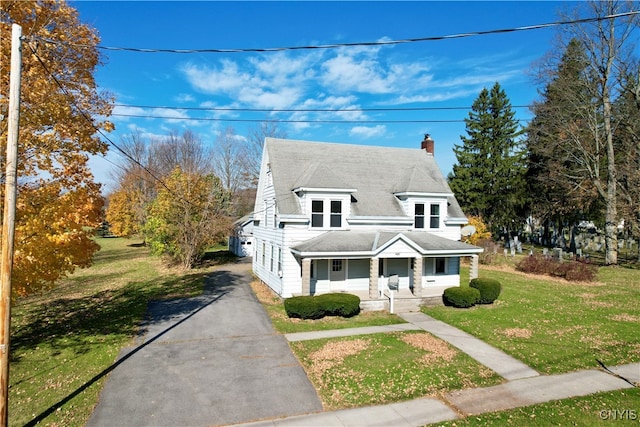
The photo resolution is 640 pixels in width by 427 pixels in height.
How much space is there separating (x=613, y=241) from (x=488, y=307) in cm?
2274

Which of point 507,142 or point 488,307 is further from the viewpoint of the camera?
point 507,142

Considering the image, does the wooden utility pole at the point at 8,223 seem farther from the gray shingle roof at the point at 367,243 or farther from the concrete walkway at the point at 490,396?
the gray shingle roof at the point at 367,243

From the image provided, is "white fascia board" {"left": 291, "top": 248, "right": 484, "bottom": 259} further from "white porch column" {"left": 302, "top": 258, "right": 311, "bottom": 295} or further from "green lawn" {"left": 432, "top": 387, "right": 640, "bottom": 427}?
"green lawn" {"left": 432, "top": 387, "right": 640, "bottom": 427}

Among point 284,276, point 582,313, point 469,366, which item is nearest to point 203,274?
point 284,276

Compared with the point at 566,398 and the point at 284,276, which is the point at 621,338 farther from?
the point at 284,276

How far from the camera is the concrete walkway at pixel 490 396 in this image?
7543mm

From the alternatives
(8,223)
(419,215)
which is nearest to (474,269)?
(419,215)

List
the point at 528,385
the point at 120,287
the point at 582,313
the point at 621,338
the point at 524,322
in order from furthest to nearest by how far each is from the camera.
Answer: the point at 120,287
the point at 582,313
the point at 524,322
the point at 621,338
the point at 528,385

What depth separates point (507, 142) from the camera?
45.8 metres

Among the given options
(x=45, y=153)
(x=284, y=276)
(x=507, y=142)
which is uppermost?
(x=507, y=142)

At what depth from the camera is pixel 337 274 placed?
60.1ft

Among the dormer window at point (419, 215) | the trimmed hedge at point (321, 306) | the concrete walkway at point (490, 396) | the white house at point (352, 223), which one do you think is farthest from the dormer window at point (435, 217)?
the concrete walkway at point (490, 396)

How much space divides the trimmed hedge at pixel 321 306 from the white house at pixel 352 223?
106 cm

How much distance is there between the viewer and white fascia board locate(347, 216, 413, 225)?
731 inches
